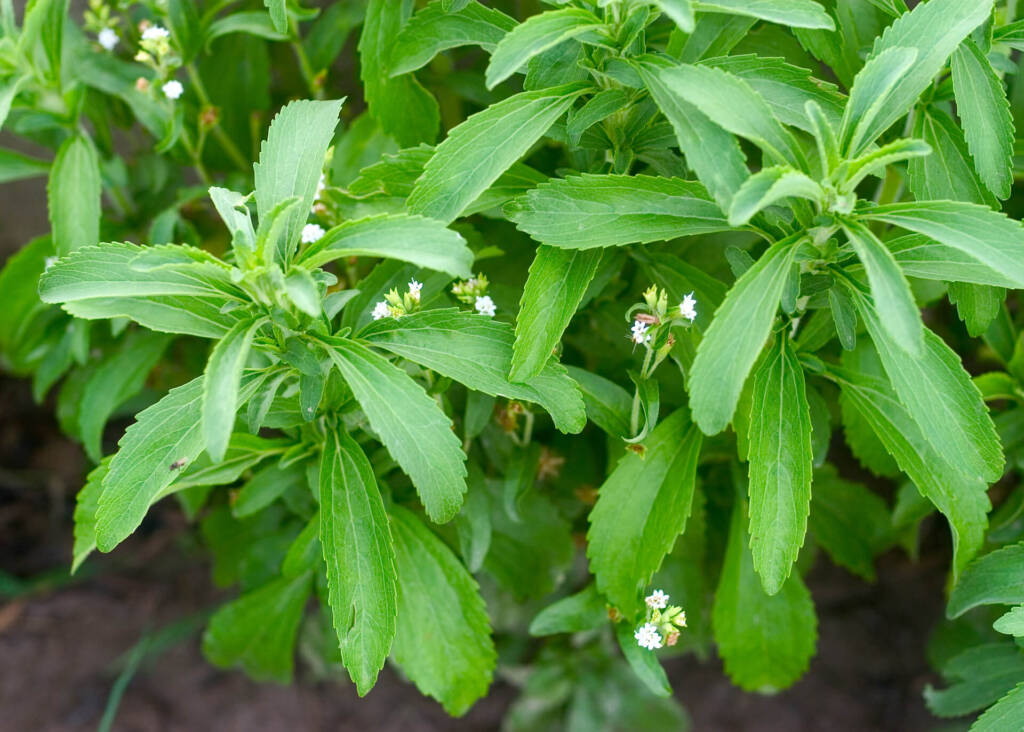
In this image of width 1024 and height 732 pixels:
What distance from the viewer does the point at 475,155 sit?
1160 mm

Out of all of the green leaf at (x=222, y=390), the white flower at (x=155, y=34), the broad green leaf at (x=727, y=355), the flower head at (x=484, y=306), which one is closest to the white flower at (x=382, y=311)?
the flower head at (x=484, y=306)

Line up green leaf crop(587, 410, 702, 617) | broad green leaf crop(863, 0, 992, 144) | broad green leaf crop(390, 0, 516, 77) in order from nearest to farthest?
broad green leaf crop(863, 0, 992, 144) → broad green leaf crop(390, 0, 516, 77) → green leaf crop(587, 410, 702, 617)

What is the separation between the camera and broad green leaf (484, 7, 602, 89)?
3.43 ft

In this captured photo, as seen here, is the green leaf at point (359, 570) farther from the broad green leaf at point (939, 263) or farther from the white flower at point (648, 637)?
the broad green leaf at point (939, 263)

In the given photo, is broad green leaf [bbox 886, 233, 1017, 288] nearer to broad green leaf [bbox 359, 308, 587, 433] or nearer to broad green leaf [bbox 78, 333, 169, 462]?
broad green leaf [bbox 359, 308, 587, 433]

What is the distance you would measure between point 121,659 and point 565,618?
1.53 m

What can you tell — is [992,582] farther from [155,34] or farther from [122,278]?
[155,34]

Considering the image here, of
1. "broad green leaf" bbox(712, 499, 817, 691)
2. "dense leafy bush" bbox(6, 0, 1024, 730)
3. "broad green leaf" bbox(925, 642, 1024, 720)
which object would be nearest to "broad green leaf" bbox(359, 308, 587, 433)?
"dense leafy bush" bbox(6, 0, 1024, 730)

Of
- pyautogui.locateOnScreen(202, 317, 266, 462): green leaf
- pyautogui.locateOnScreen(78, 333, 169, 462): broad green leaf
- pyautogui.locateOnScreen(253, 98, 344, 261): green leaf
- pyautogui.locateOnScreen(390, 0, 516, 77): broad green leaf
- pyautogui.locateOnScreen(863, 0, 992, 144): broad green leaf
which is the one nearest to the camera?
pyautogui.locateOnScreen(202, 317, 266, 462): green leaf

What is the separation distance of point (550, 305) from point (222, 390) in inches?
17.6

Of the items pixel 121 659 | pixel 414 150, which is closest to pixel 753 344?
pixel 414 150

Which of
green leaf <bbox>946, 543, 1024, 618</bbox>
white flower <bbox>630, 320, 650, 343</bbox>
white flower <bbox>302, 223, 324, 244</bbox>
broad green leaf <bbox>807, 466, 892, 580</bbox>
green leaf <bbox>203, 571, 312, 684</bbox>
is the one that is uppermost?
white flower <bbox>302, 223, 324, 244</bbox>

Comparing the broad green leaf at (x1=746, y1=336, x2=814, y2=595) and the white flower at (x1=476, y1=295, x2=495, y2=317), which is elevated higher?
the white flower at (x1=476, y1=295, x2=495, y2=317)

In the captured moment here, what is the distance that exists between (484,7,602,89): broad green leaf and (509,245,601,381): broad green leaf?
256mm
